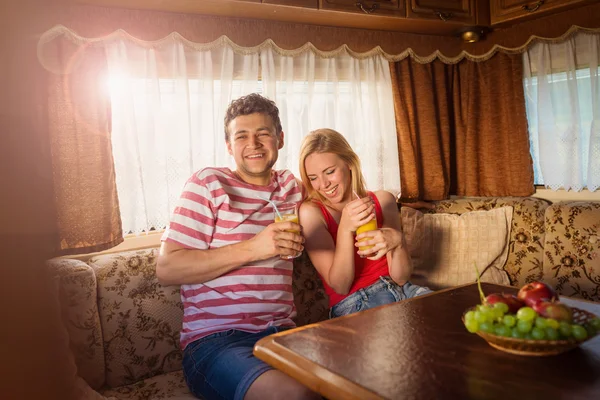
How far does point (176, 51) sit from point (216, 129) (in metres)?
0.44

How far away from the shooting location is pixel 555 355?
1142 millimetres

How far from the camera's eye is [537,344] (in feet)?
3.51

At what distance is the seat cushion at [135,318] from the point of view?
1.98 metres

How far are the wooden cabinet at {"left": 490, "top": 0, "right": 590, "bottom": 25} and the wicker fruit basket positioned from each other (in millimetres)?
2205

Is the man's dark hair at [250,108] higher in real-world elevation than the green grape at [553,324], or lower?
higher

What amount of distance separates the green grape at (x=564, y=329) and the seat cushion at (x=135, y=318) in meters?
1.52

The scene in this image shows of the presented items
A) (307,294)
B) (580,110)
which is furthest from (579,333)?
(580,110)

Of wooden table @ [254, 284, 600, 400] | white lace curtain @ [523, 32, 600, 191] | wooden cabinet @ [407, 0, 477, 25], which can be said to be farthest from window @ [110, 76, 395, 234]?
white lace curtain @ [523, 32, 600, 191]

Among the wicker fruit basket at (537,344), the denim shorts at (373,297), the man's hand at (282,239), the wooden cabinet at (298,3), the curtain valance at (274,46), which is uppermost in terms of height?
the wooden cabinet at (298,3)

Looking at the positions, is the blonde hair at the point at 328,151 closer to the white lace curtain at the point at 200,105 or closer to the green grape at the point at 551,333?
the white lace curtain at the point at 200,105

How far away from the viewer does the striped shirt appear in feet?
6.12

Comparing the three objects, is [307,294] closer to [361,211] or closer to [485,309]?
[361,211]

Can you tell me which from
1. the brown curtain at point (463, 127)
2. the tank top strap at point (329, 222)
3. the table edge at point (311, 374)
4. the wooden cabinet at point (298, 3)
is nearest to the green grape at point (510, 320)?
the table edge at point (311, 374)

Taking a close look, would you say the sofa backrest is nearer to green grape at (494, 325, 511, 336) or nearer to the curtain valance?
the curtain valance
